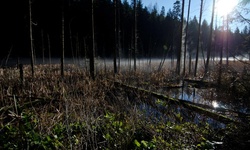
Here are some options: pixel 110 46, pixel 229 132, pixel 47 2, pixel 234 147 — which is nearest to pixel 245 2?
pixel 229 132

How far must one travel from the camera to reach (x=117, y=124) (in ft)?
12.5

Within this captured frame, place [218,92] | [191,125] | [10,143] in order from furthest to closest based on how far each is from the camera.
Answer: [218,92], [191,125], [10,143]

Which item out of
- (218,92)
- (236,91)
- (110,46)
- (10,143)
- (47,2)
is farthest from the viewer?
(110,46)

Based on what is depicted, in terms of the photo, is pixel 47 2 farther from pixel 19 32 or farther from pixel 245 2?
pixel 245 2

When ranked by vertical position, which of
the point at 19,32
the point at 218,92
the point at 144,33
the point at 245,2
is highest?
the point at 144,33

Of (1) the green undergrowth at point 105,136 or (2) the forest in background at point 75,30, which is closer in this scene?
(1) the green undergrowth at point 105,136

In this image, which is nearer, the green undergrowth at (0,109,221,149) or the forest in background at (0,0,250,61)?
the green undergrowth at (0,109,221,149)

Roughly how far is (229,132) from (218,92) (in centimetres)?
649

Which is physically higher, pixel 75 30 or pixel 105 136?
pixel 75 30

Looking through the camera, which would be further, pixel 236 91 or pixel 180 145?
pixel 236 91

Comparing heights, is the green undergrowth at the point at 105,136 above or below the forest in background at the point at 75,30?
below

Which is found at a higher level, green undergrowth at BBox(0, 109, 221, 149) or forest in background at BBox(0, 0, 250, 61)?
forest in background at BBox(0, 0, 250, 61)

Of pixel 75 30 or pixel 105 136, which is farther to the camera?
pixel 75 30

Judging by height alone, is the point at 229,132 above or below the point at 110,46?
below
